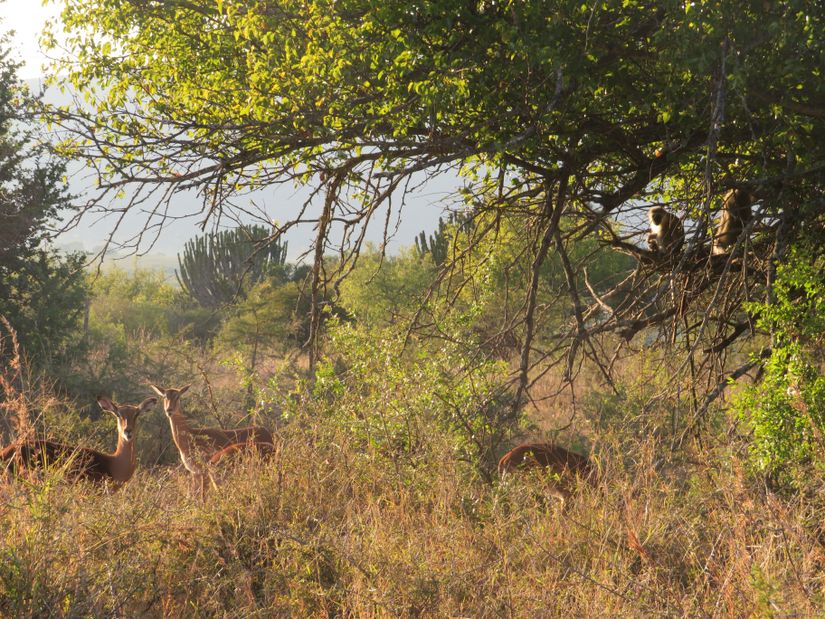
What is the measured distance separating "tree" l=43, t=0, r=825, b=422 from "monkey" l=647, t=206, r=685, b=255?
0.65 ft

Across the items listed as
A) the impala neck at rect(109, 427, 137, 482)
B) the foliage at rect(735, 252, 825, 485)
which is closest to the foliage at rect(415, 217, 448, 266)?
the impala neck at rect(109, 427, 137, 482)

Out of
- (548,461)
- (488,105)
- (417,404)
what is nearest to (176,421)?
(417,404)

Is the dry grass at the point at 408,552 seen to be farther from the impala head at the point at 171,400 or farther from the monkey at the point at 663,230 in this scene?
the impala head at the point at 171,400

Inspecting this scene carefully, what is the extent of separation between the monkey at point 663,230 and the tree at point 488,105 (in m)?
0.20

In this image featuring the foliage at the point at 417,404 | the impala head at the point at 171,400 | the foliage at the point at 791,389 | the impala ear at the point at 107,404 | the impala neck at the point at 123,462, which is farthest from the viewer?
the impala head at the point at 171,400

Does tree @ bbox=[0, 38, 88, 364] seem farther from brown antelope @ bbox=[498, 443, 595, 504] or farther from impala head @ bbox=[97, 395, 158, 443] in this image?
brown antelope @ bbox=[498, 443, 595, 504]

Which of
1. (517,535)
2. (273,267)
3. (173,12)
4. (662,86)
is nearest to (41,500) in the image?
(517,535)

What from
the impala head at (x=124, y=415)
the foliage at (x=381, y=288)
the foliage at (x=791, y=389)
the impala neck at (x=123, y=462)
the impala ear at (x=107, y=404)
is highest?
the foliage at (x=381, y=288)

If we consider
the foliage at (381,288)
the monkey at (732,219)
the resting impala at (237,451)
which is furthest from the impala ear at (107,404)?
the foliage at (381,288)

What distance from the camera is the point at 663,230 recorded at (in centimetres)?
782

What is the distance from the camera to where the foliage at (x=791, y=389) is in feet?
19.3

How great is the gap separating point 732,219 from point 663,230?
1.93 feet

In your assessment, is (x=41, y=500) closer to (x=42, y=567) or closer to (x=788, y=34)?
(x=42, y=567)

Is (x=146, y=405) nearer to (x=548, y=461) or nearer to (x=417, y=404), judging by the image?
(x=417, y=404)
